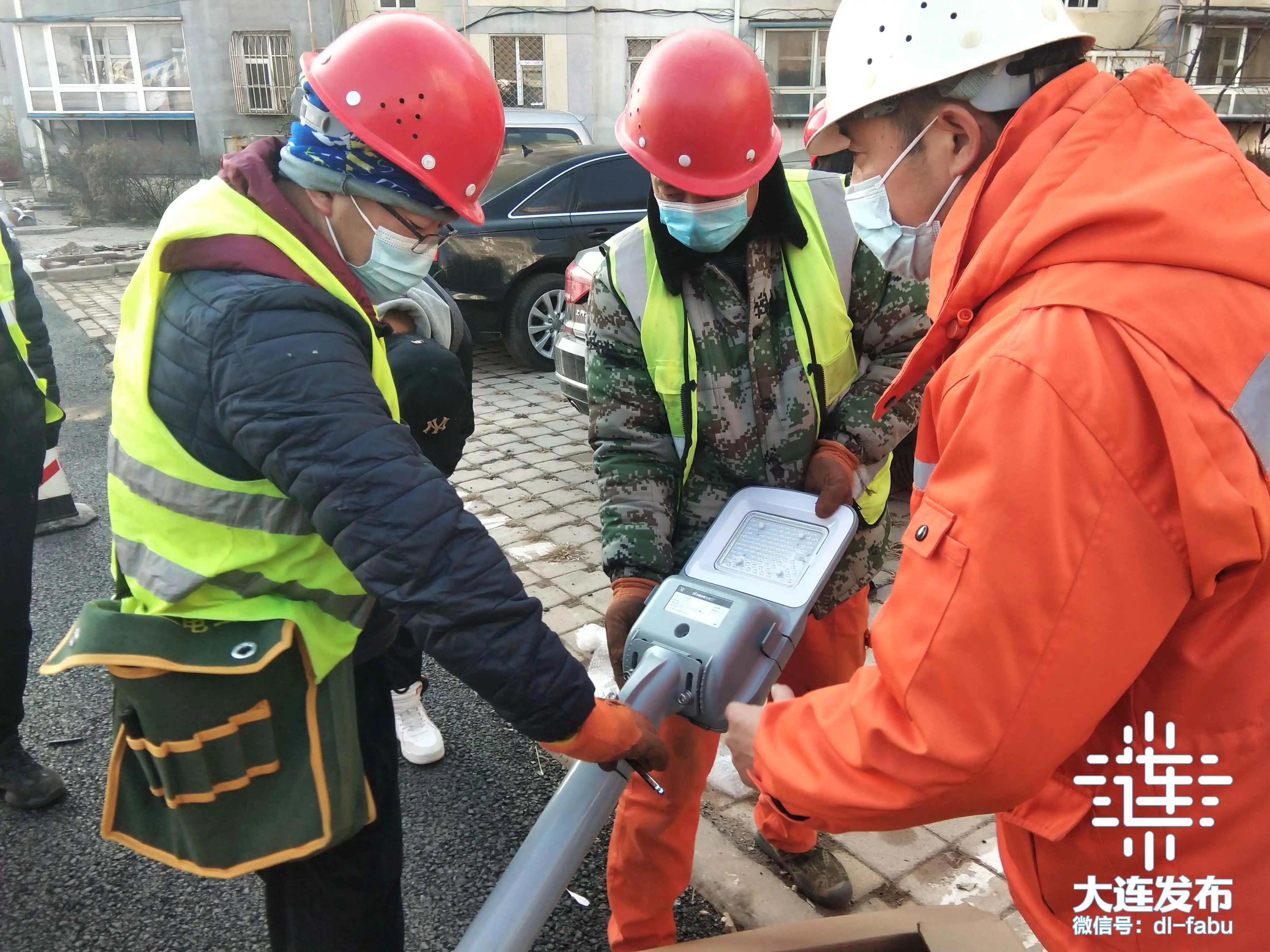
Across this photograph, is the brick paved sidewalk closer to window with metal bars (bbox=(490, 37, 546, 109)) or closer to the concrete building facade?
window with metal bars (bbox=(490, 37, 546, 109))

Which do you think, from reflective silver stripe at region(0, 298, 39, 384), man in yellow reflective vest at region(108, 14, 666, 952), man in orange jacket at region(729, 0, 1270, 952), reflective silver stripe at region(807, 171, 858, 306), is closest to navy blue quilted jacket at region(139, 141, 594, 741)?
man in yellow reflective vest at region(108, 14, 666, 952)

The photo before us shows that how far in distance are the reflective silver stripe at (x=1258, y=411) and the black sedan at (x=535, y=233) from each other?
6.57 m

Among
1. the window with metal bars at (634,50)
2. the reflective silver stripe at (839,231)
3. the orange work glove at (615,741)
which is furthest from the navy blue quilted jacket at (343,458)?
the window with metal bars at (634,50)

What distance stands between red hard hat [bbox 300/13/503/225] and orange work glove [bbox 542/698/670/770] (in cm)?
98

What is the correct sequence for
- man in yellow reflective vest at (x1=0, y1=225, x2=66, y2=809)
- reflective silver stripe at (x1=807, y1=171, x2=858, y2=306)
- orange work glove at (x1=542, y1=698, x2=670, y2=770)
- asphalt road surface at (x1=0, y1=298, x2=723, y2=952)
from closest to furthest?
orange work glove at (x1=542, y1=698, x2=670, y2=770) < reflective silver stripe at (x1=807, y1=171, x2=858, y2=306) < asphalt road surface at (x1=0, y1=298, x2=723, y2=952) < man in yellow reflective vest at (x1=0, y1=225, x2=66, y2=809)

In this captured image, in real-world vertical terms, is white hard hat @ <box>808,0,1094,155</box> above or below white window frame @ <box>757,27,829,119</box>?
below

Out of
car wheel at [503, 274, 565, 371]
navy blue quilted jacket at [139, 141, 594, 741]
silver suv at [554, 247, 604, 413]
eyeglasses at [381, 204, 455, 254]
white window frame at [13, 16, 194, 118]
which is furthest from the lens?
white window frame at [13, 16, 194, 118]

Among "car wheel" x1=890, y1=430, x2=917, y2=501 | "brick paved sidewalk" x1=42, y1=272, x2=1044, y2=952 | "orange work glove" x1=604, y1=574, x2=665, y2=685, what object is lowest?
"brick paved sidewalk" x1=42, y1=272, x2=1044, y2=952

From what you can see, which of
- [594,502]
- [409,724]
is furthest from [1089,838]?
[594,502]

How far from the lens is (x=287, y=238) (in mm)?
1479

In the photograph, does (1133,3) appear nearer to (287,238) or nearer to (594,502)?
(594,502)

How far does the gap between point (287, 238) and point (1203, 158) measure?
4.25ft

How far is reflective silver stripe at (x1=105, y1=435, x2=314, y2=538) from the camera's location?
1.45 m

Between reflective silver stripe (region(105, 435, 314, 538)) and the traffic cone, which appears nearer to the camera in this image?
reflective silver stripe (region(105, 435, 314, 538))
